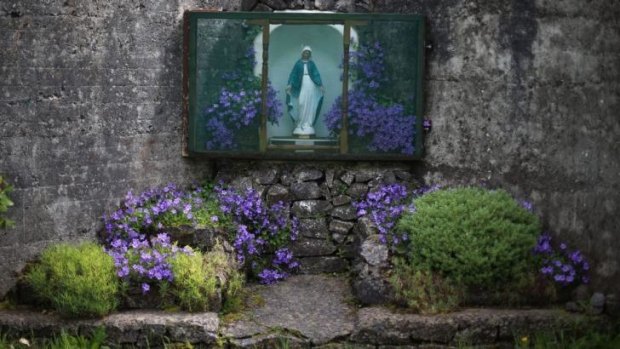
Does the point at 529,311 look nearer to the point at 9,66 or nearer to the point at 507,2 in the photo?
the point at 507,2

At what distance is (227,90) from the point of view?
31.0 feet

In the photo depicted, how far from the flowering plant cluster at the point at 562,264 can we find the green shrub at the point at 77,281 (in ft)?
10.9

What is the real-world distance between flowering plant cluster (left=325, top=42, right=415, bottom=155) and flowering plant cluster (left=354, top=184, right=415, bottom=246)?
414 millimetres

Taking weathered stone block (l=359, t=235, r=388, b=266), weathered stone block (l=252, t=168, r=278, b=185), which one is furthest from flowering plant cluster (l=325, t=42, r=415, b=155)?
weathered stone block (l=359, t=235, r=388, b=266)

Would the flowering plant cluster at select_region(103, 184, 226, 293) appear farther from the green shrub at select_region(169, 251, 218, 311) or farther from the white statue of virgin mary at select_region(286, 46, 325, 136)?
the white statue of virgin mary at select_region(286, 46, 325, 136)

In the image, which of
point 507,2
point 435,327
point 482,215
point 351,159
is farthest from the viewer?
point 351,159

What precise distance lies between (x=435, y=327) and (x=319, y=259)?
211 cm

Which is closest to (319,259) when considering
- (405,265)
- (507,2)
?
(405,265)

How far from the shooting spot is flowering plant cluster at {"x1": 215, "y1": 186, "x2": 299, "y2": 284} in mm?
9016

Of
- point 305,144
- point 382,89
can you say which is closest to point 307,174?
point 305,144

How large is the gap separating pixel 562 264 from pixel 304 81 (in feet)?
9.55

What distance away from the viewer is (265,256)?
932 centimetres

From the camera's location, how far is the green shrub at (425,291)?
7.72 m

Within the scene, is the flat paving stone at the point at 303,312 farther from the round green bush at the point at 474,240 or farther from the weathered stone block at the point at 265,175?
the weathered stone block at the point at 265,175
